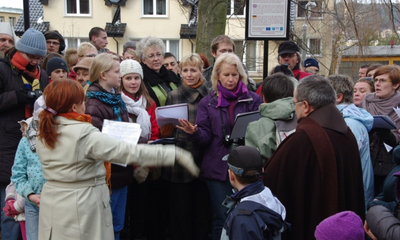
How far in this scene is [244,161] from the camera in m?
2.94

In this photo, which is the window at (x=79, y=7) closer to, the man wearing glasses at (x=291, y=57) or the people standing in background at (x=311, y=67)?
the people standing in background at (x=311, y=67)

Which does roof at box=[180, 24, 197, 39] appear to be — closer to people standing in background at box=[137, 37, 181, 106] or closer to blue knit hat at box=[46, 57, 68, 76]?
people standing in background at box=[137, 37, 181, 106]

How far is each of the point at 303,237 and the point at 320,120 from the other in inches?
36.5

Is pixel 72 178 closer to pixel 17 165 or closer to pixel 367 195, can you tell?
pixel 17 165

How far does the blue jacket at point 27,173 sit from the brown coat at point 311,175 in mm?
1991

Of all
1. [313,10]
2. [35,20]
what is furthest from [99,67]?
[35,20]

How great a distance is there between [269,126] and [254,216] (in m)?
1.26

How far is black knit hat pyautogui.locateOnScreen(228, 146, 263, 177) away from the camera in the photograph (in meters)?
2.93

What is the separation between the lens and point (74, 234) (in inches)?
128

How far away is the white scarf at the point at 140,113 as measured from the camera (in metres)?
4.55

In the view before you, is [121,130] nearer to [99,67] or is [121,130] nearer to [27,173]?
[99,67]

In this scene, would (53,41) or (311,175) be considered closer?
(311,175)

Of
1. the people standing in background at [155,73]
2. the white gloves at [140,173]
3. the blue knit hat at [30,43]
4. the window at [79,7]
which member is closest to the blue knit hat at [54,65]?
the blue knit hat at [30,43]

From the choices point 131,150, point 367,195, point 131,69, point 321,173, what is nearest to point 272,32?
point 131,69
